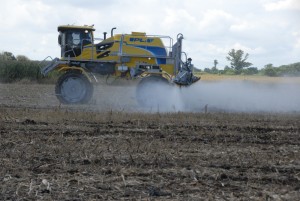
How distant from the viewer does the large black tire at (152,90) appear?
20.1 meters

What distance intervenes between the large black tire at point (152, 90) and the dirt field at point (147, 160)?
19.1 ft

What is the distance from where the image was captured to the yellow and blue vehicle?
20812mm

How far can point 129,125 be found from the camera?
44.2 ft

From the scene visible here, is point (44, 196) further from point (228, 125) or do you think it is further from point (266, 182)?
point (228, 125)

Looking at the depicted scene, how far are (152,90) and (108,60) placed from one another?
2504mm

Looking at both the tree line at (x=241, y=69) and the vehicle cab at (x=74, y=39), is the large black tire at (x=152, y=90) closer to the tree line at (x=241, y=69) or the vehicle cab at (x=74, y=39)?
the vehicle cab at (x=74, y=39)

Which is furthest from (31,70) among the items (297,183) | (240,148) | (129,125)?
(297,183)

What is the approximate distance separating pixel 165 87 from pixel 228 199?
13701 mm

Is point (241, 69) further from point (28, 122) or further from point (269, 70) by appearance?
point (28, 122)

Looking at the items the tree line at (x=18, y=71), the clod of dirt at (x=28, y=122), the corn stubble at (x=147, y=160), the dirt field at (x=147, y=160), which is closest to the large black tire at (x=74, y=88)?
the dirt field at (x=147, y=160)

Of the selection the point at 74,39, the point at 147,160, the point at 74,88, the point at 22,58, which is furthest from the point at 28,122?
the point at 22,58

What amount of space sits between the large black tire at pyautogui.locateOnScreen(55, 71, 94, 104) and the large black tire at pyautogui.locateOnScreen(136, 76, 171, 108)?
82.7 inches

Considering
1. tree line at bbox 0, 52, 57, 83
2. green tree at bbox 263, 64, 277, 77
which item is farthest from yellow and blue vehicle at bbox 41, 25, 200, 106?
green tree at bbox 263, 64, 277, 77

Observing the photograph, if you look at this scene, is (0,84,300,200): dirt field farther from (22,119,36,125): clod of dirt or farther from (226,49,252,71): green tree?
(226,49,252,71): green tree
